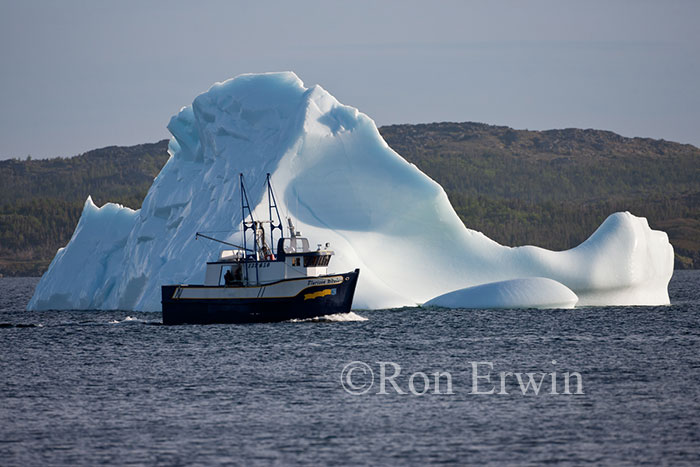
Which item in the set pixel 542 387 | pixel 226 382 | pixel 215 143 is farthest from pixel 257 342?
pixel 215 143

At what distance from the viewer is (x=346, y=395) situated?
26.6 m

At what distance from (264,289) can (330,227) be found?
912 cm

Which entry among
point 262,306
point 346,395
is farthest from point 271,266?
point 346,395

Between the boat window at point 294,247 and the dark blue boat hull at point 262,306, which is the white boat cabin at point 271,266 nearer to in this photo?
the boat window at point 294,247

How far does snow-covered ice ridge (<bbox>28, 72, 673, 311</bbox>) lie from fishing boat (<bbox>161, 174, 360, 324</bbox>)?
9.23 ft

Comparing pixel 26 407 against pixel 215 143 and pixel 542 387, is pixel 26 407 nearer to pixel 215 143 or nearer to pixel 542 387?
pixel 542 387

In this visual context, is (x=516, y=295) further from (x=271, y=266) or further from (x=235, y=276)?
(x=235, y=276)

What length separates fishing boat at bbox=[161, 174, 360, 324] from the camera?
43312 mm

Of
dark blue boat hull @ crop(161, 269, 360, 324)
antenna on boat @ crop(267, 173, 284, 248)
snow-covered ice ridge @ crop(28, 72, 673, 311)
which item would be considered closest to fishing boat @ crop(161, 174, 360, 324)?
dark blue boat hull @ crop(161, 269, 360, 324)

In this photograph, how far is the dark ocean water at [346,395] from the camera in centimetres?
2022

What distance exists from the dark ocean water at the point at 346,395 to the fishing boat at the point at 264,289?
79cm

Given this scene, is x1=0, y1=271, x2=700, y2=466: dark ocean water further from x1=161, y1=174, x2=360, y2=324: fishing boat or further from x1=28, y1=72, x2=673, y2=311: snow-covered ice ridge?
x1=28, y1=72, x2=673, y2=311: snow-covered ice ridge

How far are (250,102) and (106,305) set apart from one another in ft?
43.0

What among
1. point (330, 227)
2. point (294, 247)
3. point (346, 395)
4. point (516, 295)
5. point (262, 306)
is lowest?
point (346, 395)
